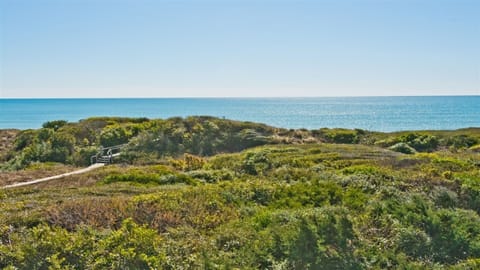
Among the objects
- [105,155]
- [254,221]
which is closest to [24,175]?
[105,155]

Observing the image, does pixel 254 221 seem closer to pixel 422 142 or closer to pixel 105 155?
pixel 105 155

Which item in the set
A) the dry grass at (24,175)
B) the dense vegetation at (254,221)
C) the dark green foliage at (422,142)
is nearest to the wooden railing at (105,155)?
the dry grass at (24,175)

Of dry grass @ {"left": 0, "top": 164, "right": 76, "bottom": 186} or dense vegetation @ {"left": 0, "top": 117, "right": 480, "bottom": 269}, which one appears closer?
dense vegetation @ {"left": 0, "top": 117, "right": 480, "bottom": 269}

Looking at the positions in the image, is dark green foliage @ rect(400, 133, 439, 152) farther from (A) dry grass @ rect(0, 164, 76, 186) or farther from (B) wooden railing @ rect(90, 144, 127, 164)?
(A) dry grass @ rect(0, 164, 76, 186)

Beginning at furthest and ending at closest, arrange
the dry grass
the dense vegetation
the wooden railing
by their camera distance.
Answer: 1. the wooden railing
2. the dry grass
3. the dense vegetation

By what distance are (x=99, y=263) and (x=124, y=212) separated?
8.60 feet

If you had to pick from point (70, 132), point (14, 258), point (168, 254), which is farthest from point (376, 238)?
point (70, 132)

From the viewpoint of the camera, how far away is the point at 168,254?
7.39 m

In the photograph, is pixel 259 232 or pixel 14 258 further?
pixel 259 232

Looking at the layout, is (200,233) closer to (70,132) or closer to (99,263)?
(99,263)

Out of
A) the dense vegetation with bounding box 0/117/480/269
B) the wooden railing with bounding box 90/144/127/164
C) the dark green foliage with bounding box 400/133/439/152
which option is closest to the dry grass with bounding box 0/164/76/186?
the dense vegetation with bounding box 0/117/480/269

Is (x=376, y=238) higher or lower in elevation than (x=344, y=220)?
lower

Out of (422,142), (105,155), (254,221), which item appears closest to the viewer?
Result: (254,221)


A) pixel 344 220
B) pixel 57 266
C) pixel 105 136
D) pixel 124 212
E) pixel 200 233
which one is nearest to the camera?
pixel 57 266
